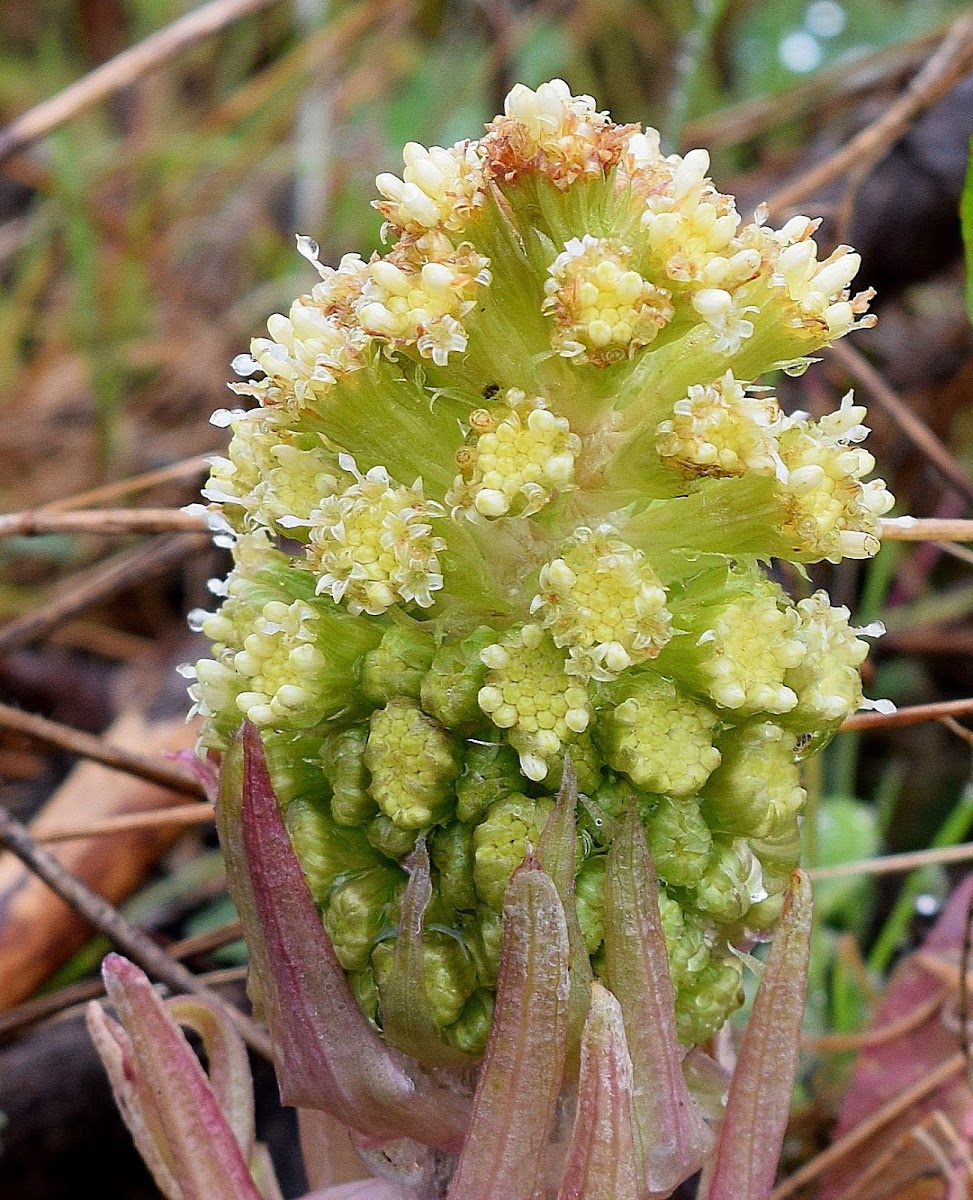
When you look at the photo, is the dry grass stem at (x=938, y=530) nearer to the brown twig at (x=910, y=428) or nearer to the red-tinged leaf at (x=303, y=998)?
the brown twig at (x=910, y=428)

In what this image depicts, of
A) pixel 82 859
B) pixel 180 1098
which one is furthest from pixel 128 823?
pixel 180 1098

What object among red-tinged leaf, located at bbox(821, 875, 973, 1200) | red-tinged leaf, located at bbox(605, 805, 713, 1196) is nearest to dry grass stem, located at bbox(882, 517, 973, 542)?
red-tinged leaf, located at bbox(821, 875, 973, 1200)

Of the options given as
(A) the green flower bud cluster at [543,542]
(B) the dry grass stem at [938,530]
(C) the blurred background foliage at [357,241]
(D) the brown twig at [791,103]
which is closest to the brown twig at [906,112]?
(C) the blurred background foliage at [357,241]

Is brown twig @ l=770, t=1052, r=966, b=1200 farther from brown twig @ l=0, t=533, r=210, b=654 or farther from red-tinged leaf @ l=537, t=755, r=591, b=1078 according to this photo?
brown twig @ l=0, t=533, r=210, b=654

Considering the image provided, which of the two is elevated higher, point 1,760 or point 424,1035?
point 1,760

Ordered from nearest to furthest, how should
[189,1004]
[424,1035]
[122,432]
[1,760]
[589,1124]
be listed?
[589,1124]
[424,1035]
[189,1004]
[1,760]
[122,432]

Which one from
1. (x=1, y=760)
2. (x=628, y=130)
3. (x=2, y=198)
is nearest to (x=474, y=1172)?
(x=628, y=130)

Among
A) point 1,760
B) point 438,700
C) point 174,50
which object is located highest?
point 174,50

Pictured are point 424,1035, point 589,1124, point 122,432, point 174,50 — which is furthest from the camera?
point 122,432

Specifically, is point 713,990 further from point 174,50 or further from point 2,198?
point 2,198
